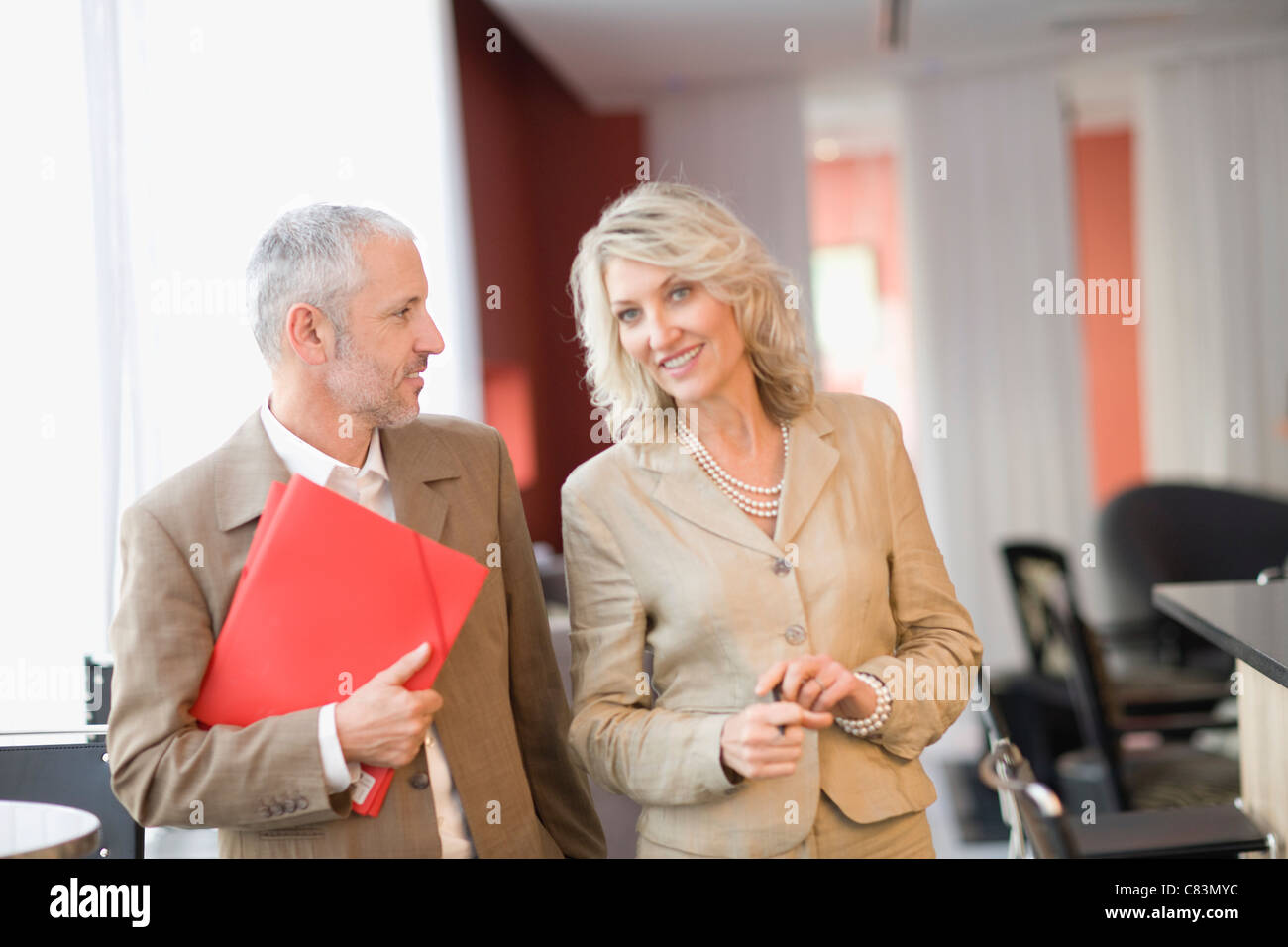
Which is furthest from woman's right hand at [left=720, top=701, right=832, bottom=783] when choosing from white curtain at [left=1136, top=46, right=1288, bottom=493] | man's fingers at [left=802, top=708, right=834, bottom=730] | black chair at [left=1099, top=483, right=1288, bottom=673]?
white curtain at [left=1136, top=46, right=1288, bottom=493]

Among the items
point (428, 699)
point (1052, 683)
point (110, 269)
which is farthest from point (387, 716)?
point (1052, 683)

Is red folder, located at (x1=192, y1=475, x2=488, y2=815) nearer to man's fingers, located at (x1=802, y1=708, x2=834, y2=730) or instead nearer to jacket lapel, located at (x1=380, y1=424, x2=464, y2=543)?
jacket lapel, located at (x1=380, y1=424, x2=464, y2=543)

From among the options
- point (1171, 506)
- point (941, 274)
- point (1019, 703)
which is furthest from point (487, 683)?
point (941, 274)

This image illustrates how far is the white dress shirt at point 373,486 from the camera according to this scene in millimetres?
1267

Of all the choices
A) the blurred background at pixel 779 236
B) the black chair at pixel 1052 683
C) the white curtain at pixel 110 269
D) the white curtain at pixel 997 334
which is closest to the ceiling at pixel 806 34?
the blurred background at pixel 779 236

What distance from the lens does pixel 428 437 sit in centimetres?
133

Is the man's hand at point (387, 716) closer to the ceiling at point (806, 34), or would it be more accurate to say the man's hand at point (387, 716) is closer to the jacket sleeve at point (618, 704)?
the jacket sleeve at point (618, 704)

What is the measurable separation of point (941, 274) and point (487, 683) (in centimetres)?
502

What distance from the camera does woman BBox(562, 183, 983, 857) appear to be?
1215 mm

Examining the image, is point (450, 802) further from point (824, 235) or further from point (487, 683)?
point (824, 235)

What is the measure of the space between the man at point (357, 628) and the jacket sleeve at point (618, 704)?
115 millimetres

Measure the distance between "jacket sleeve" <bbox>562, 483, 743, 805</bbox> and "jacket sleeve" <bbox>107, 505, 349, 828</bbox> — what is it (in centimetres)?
28

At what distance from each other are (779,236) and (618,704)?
4606 mm
